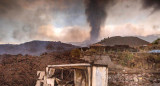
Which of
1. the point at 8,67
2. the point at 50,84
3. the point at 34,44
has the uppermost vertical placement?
the point at 34,44

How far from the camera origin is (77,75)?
492 cm

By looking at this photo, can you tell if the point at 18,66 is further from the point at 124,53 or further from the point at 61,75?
the point at 124,53

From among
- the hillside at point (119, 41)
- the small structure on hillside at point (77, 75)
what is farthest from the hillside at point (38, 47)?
the hillside at point (119, 41)

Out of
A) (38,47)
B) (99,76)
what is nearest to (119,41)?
(38,47)

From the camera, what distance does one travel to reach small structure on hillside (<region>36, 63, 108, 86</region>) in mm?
2701

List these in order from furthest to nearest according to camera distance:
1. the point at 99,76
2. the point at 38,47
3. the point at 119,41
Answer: the point at 119,41 → the point at 38,47 → the point at 99,76

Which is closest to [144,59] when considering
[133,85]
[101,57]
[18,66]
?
[133,85]

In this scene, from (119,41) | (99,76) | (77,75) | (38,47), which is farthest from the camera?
(119,41)

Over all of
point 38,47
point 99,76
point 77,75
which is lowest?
point 77,75

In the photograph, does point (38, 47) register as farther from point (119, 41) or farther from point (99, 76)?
point (119, 41)

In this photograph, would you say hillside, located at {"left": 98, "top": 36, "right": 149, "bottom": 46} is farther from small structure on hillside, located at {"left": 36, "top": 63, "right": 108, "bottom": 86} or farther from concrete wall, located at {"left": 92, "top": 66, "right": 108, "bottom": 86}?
concrete wall, located at {"left": 92, "top": 66, "right": 108, "bottom": 86}

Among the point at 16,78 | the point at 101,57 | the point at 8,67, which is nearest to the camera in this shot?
the point at 16,78

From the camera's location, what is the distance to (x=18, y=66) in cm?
591

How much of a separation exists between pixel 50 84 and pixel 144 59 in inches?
360
